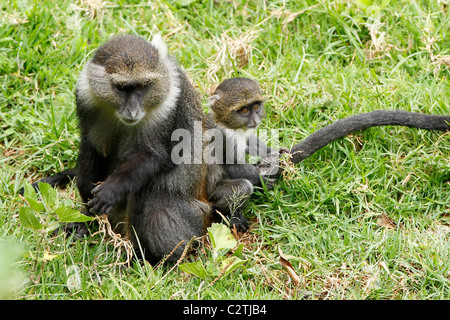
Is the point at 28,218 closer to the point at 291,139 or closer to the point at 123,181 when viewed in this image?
the point at 123,181

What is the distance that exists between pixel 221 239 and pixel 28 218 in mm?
1438

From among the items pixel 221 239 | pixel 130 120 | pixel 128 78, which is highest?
pixel 128 78

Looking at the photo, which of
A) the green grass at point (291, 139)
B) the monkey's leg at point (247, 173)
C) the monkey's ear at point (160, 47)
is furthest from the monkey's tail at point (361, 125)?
the monkey's ear at point (160, 47)

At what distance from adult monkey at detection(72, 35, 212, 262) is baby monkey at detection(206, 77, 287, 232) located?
197 mm

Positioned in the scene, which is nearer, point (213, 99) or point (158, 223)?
point (158, 223)

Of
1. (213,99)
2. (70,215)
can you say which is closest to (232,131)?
(213,99)

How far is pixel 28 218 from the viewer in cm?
438

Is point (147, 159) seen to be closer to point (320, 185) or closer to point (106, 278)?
point (106, 278)

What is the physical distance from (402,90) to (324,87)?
0.79 meters

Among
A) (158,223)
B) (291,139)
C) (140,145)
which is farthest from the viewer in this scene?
(291,139)

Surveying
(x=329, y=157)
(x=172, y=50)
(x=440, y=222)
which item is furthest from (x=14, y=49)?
(x=440, y=222)

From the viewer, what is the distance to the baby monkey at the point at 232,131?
5621 millimetres

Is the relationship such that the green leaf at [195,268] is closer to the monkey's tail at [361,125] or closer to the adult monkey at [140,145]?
the adult monkey at [140,145]

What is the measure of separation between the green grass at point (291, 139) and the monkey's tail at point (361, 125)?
0.56ft
